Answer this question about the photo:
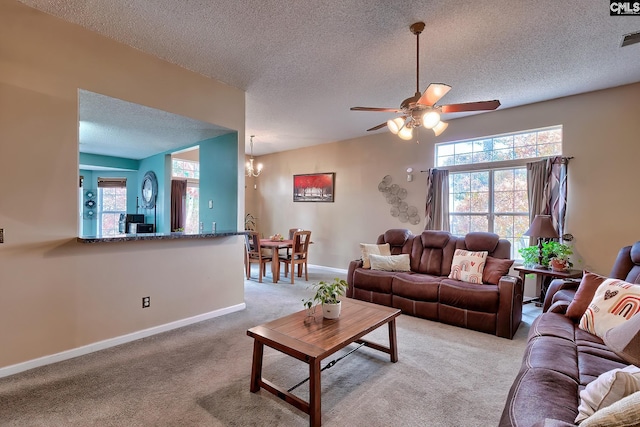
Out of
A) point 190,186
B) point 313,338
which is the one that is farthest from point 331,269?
point 313,338

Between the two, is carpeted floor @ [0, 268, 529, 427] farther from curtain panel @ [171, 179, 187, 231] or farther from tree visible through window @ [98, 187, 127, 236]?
tree visible through window @ [98, 187, 127, 236]

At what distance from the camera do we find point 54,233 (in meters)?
2.52

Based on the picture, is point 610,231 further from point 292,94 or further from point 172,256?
point 172,256

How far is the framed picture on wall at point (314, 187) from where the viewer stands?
267 inches

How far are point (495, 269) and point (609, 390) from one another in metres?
2.70

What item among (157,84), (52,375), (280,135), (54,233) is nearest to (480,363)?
(52,375)

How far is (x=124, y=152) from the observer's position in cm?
609

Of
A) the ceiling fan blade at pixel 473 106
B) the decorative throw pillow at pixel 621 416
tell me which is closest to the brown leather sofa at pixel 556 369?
the decorative throw pillow at pixel 621 416

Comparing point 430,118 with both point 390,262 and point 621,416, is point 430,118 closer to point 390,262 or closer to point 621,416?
point 621,416

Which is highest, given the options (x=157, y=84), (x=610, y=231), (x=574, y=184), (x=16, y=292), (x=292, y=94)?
(x=292, y=94)

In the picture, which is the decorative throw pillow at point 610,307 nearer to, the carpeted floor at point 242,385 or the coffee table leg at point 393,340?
the carpeted floor at point 242,385

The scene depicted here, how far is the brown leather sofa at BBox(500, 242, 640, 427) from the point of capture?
4.00 ft

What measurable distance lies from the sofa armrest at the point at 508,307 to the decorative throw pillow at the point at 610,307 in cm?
90

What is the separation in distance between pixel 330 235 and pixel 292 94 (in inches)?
139
